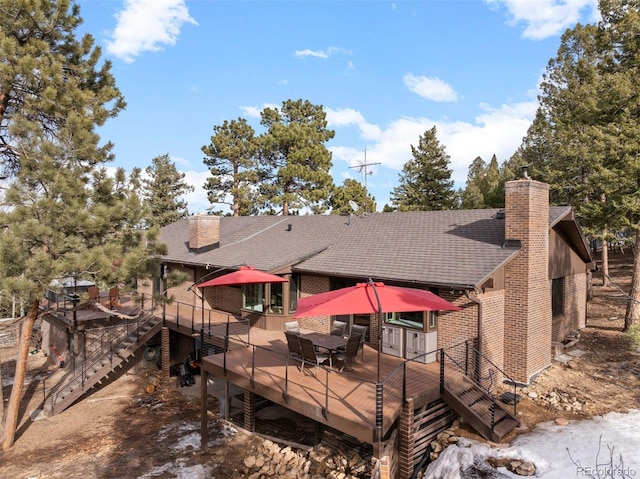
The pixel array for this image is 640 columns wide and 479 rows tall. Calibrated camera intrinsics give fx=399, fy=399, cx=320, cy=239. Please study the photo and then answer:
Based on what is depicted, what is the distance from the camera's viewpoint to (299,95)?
42.0 m

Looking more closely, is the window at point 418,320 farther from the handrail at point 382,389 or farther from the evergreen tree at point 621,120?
the evergreen tree at point 621,120

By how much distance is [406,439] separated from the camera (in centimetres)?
815

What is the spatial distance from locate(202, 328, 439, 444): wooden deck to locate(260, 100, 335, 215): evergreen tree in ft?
89.9

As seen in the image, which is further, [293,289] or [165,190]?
[165,190]

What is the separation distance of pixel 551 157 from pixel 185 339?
28.0m

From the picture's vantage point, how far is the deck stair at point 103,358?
14.8 metres

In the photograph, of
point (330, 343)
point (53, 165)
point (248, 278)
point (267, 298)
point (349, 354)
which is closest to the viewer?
point (349, 354)

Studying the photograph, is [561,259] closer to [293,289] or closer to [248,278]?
[293,289]

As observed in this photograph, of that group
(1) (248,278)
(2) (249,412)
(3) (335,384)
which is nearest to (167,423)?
(2) (249,412)

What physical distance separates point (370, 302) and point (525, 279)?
5.95 m

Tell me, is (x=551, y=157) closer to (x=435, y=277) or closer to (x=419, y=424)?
(x=435, y=277)

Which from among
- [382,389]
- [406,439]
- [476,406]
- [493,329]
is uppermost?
[493,329]

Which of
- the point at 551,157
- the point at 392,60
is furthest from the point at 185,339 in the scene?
the point at 551,157

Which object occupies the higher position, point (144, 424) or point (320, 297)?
point (320, 297)
